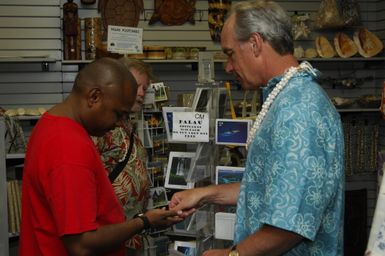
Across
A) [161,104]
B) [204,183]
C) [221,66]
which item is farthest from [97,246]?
[221,66]

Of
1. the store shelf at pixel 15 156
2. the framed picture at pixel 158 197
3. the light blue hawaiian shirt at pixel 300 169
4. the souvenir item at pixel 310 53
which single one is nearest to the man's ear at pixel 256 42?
the light blue hawaiian shirt at pixel 300 169

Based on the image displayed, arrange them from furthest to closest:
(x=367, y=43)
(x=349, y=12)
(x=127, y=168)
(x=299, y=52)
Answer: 1. (x=367, y=43)
2. (x=349, y=12)
3. (x=299, y=52)
4. (x=127, y=168)

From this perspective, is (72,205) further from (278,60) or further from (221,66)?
(221,66)

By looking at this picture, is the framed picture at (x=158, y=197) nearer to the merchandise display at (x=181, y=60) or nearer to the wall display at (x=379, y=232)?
the merchandise display at (x=181, y=60)

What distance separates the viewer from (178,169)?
2809 mm

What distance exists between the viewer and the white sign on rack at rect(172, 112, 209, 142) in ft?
8.36

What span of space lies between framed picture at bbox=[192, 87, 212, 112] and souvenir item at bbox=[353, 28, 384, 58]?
3225 mm

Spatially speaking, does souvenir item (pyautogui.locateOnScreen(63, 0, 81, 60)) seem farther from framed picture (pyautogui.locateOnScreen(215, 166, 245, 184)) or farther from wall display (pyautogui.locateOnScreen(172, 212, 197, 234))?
framed picture (pyautogui.locateOnScreen(215, 166, 245, 184))

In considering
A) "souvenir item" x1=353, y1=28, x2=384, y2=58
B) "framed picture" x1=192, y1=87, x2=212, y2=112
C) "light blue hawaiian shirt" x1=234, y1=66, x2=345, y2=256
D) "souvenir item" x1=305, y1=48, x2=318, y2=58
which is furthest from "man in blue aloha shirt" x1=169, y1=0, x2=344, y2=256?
"souvenir item" x1=353, y1=28, x2=384, y2=58

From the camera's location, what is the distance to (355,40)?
18.0ft

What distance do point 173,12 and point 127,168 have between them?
275 cm

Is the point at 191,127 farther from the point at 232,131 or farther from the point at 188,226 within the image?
the point at 188,226

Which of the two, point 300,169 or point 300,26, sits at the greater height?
point 300,26

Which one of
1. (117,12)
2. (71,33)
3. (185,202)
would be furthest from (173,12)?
(185,202)
